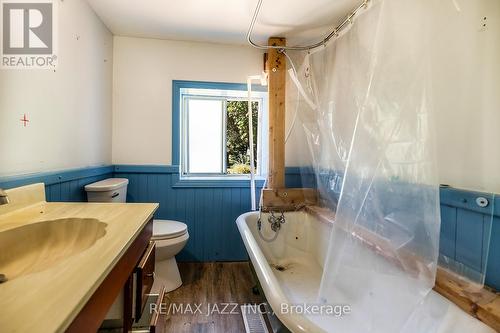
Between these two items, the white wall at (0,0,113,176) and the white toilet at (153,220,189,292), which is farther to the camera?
the white toilet at (153,220,189,292)

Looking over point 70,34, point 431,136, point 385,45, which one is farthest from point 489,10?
point 70,34

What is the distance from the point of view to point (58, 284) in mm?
518

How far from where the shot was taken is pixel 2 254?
796 mm

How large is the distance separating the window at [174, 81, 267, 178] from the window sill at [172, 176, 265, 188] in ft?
0.39

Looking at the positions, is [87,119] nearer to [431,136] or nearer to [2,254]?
[2,254]

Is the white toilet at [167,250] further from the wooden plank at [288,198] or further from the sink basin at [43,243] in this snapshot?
the sink basin at [43,243]

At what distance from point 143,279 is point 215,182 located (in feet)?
4.81

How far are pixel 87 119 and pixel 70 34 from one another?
0.54m

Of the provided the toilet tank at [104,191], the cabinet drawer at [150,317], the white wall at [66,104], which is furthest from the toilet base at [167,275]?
the white wall at [66,104]

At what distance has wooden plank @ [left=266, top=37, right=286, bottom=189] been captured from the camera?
231cm

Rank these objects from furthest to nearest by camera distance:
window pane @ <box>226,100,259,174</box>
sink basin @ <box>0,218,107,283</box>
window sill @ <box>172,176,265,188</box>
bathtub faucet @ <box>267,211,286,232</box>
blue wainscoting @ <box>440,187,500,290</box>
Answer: window pane @ <box>226,100,259,174</box>, window sill @ <box>172,176,265,188</box>, bathtub faucet @ <box>267,211,286,232</box>, blue wainscoting @ <box>440,187,500,290</box>, sink basin @ <box>0,218,107,283</box>

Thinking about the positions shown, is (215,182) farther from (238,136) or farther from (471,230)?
(471,230)

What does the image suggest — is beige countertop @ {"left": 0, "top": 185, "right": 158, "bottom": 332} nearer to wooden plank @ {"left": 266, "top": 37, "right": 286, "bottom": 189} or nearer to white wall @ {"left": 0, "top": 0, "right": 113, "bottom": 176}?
white wall @ {"left": 0, "top": 0, "right": 113, "bottom": 176}

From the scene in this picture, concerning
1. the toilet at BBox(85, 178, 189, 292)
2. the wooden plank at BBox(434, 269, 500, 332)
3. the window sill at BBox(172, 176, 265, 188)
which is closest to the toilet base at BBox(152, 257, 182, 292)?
the toilet at BBox(85, 178, 189, 292)
